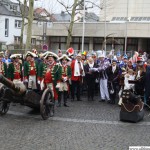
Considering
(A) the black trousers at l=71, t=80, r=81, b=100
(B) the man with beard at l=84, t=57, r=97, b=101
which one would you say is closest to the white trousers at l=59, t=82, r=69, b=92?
(A) the black trousers at l=71, t=80, r=81, b=100

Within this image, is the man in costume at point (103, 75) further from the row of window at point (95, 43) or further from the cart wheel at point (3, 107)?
the row of window at point (95, 43)

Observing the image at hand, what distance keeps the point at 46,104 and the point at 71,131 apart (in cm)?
163

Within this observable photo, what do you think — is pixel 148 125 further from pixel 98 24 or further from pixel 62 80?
pixel 98 24

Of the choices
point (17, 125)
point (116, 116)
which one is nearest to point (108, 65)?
point (116, 116)

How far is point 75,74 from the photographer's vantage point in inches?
597

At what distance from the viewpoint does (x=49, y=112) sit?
1170 cm

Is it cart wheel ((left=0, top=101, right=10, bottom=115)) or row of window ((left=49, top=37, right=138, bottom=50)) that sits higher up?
row of window ((left=49, top=37, right=138, bottom=50))

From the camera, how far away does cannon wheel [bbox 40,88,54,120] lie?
10925 mm

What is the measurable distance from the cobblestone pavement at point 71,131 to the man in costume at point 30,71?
0.93m

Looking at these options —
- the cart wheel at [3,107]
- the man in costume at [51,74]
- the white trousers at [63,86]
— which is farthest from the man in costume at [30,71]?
the cart wheel at [3,107]

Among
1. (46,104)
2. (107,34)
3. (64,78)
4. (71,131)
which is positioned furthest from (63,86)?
(107,34)

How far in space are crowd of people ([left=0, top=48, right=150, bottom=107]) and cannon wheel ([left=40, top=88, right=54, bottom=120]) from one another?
0.87m

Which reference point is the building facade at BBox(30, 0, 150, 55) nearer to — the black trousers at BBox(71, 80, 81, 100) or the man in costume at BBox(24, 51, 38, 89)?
the black trousers at BBox(71, 80, 81, 100)

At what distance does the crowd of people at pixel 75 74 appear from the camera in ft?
41.9
